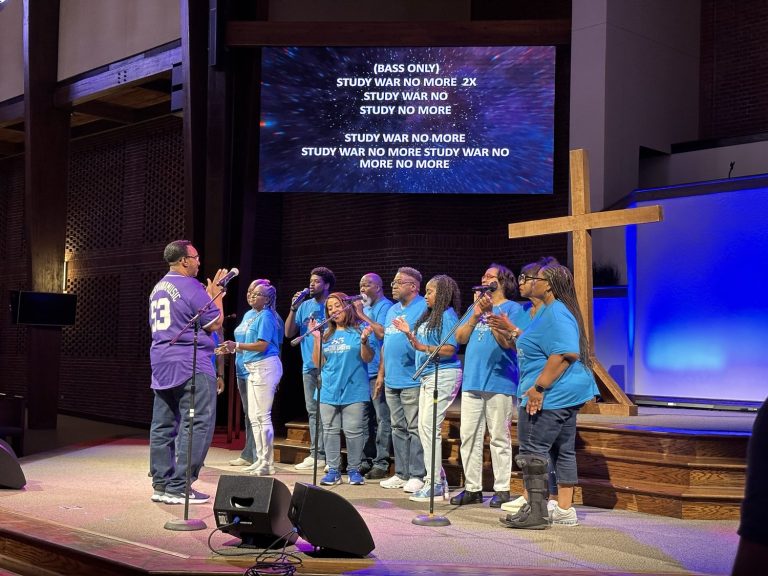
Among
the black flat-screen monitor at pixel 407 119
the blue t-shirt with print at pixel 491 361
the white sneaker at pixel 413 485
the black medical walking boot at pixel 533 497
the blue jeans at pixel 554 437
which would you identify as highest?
the black flat-screen monitor at pixel 407 119

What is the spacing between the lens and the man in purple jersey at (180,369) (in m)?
5.88

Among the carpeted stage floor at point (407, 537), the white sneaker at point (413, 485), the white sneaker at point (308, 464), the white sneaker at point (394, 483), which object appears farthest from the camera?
the white sneaker at point (308, 464)

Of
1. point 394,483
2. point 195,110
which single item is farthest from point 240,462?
point 195,110

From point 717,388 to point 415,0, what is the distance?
5.83 metres

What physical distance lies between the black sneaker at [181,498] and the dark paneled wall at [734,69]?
7577mm

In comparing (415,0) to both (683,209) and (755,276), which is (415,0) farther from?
(755,276)

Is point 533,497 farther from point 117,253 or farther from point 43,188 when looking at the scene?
point 117,253

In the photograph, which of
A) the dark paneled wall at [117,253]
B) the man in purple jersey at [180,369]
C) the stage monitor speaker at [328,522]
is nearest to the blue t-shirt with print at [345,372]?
the man in purple jersey at [180,369]

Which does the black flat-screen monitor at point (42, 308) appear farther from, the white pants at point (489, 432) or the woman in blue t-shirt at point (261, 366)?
the white pants at point (489, 432)

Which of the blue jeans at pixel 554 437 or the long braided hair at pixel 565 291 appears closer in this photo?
the blue jeans at pixel 554 437

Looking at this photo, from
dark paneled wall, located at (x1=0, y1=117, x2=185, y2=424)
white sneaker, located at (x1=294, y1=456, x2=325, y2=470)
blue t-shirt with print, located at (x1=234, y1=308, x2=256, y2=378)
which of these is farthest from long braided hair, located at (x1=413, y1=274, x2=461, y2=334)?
dark paneled wall, located at (x1=0, y1=117, x2=185, y2=424)

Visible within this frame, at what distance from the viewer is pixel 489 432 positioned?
6117 millimetres

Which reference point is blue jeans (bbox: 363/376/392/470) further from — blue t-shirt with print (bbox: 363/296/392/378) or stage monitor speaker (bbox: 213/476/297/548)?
stage monitor speaker (bbox: 213/476/297/548)

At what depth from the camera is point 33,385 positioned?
38.3 ft
